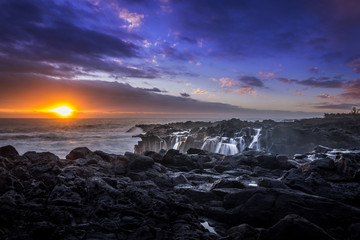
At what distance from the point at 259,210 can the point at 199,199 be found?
3633 mm

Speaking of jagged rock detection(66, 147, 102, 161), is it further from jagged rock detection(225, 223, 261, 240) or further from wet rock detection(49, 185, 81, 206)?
jagged rock detection(225, 223, 261, 240)

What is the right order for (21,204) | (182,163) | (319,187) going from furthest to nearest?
(182,163) → (319,187) → (21,204)

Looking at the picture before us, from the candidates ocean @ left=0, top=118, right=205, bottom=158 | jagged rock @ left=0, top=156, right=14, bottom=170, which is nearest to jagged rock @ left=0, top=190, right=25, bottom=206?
jagged rock @ left=0, top=156, right=14, bottom=170

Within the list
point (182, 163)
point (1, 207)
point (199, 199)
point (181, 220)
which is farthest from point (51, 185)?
point (182, 163)

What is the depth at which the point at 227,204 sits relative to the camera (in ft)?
34.7

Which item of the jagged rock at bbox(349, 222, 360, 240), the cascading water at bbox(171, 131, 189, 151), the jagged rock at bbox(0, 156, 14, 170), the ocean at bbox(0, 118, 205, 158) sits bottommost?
the ocean at bbox(0, 118, 205, 158)

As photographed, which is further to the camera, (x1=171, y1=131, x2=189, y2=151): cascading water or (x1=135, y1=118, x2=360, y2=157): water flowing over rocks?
(x1=171, y1=131, x2=189, y2=151): cascading water

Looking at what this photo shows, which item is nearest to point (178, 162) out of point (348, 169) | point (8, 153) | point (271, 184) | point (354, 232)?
point (271, 184)

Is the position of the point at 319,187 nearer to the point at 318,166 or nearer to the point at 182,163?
the point at 318,166

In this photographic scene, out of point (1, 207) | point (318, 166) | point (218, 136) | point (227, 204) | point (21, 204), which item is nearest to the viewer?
point (1, 207)

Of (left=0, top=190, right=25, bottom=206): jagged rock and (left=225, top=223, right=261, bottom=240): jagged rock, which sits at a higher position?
(left=0, top=190, right=25, bottom=206): jagged rock

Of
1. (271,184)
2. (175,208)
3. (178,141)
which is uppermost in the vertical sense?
(271,184)

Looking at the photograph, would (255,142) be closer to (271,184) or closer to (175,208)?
(271,184)

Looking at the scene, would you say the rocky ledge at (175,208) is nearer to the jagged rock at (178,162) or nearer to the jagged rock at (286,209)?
the jagged rock at (286,209)
